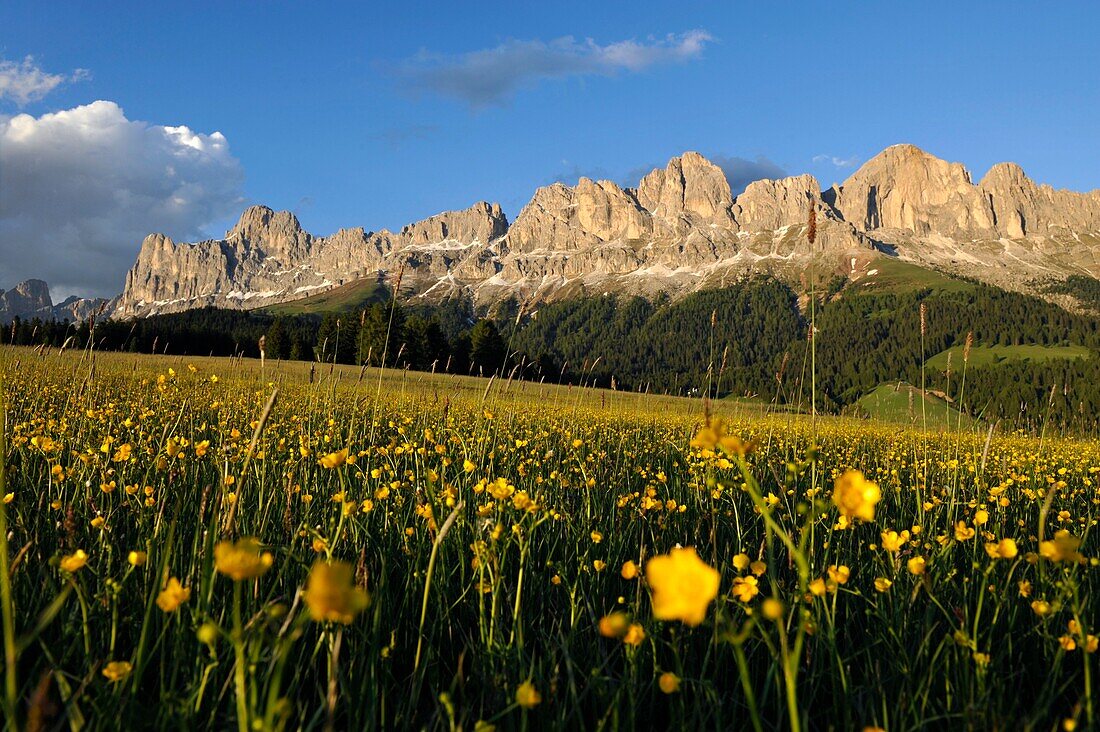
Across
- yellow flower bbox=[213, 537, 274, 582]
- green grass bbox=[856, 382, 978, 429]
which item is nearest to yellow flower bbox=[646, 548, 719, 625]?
yellow flower bbox=[213, 537, 274, 582]

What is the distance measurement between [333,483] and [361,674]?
2401 mm

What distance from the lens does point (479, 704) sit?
6.56 ft

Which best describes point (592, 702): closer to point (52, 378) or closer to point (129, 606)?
point (129, 606)

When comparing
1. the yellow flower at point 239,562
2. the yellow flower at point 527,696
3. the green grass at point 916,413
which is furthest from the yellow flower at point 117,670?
the green grass at point 916,413

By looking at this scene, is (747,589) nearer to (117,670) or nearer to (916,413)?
(117,670)

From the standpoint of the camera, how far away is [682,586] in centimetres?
81

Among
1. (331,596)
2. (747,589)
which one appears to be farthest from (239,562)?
(747,589)

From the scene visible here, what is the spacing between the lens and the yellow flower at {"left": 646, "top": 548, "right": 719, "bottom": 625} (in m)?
0.77

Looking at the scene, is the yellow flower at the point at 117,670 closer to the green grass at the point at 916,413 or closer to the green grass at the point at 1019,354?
the green grass at the point at 916,413

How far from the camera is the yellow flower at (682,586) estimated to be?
2.51 ft

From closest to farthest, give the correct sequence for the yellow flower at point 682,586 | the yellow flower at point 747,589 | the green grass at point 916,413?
the yellow flower at point 682,586
the yellow flower at point 747,589
the green grass at point 916,413

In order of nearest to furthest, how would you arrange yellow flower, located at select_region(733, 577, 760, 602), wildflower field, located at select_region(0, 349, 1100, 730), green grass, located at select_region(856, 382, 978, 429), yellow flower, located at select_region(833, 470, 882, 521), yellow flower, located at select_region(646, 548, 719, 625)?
1. yellow flower, located at select_region(646, 548, 719, 625)
2. yellow flower, located at select_region(833, 470, 882, 521)
3. wildflower field, located at select_region(0, 349, 1100, 730)
4. yellow flower, located at select_region(733, 577, 760, 602)
5. green grass, located at select_region(856, 382, 978, 429)

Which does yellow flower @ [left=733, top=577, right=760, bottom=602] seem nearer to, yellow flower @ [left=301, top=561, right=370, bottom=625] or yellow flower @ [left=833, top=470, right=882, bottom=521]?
yellow flower @ [left=833, top=470, right=882, bottom=521]

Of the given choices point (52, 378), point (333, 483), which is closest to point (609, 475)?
point (333, 483)
